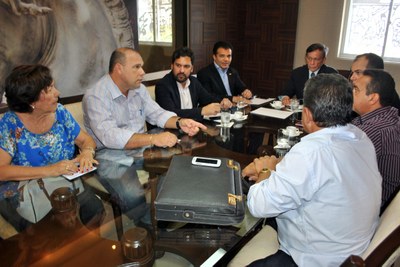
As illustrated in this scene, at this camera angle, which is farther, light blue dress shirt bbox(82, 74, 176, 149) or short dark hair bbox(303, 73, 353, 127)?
light blue dress shirt bbox(82, 74, 176, 149)

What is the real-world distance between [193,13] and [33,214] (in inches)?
143

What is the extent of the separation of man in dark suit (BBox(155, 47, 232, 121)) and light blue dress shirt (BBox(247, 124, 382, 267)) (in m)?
1.44

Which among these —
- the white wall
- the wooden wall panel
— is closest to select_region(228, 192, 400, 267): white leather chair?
the wooden wall panel

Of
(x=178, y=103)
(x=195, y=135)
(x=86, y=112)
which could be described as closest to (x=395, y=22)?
(x=178, y=103)

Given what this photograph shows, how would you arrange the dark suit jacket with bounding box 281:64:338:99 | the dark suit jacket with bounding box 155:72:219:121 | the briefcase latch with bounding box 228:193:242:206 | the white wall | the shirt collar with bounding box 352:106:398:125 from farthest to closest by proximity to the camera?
the white wall → the dark suit jacket with bounding box 281:64:338:99 → the dark suit jacket with bounding box 155:72:219:121 → the shirt collar with bounding box 352:106:398:125 → the briefcase latch with bounding box 228:193:242:206

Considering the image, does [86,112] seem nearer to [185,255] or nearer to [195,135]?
[195,135]

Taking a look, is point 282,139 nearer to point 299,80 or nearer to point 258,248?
point 258,248

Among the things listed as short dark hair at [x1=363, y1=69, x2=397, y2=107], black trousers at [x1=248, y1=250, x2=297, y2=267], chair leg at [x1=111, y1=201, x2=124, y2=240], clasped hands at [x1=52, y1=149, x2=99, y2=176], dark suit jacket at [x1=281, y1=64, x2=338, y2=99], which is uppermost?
short dark hair at [x1=363, y1=69, x2=397, y2=107]

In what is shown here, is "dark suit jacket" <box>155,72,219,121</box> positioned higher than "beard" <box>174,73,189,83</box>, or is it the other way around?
"beard" <box>174,73,189,83</box>

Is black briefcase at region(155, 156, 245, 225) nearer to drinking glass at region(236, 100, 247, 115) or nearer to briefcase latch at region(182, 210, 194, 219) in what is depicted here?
briefcase latch at region(182, 210, 194, 219)

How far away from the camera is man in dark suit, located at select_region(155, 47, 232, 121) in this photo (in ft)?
8.16

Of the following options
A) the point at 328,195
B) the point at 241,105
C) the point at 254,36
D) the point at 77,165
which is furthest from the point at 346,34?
the point at 77,165

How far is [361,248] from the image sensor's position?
41.9 inches

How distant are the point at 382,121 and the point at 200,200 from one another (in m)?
1.06
